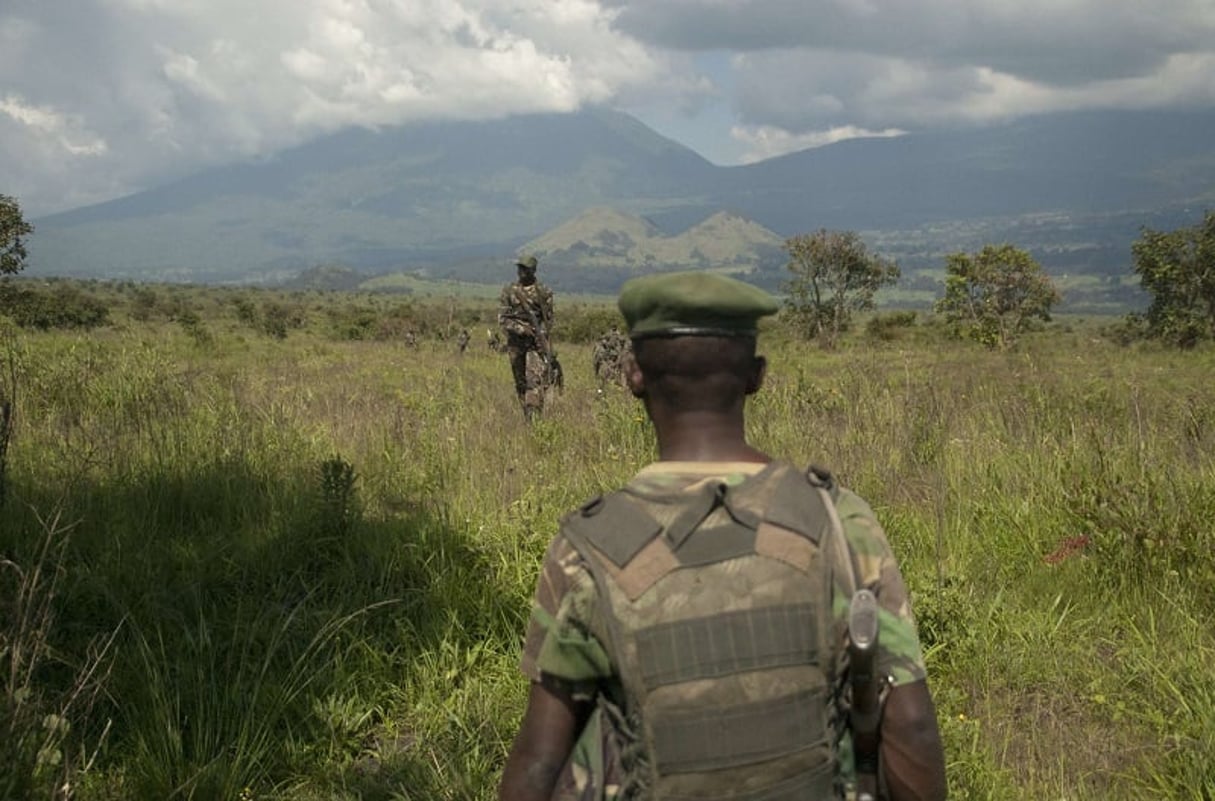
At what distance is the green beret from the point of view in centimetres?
155

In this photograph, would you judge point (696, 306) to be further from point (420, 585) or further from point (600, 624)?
point (420, 585)

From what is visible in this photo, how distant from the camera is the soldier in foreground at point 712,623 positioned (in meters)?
1.47

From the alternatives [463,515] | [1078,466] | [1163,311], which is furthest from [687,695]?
[1163,311]

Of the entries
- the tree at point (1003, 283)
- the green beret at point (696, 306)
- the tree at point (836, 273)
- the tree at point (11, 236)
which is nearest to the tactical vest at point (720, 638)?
the green beret at point (696, 306)

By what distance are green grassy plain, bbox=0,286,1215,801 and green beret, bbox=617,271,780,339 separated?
1922 mm

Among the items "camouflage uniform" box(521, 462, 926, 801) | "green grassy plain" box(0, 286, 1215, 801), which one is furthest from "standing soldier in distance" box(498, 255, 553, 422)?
"camouflage uniform" box(521, 462, 926, 801)

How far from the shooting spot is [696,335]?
1567 mm

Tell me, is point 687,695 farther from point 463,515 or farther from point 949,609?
point 463,515

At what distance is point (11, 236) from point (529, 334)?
10.5m

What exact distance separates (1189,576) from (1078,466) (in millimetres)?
1182

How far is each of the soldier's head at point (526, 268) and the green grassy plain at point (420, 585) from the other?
3.97 m

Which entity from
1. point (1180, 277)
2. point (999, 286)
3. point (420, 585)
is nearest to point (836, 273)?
point (999, 286)

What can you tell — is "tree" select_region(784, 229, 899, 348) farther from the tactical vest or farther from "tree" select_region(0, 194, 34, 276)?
the tactical vest

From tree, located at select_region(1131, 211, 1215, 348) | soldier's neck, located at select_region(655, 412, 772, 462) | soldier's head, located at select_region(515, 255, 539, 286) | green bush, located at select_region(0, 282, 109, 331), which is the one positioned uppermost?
green bush, located at select_region(0, 282, 109, 331)
